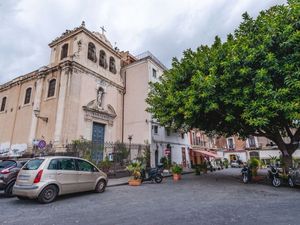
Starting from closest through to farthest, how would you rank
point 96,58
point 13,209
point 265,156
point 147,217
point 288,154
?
point 147,217 → point 13,209 → point 288,154 → point 96,58 → point 265,156

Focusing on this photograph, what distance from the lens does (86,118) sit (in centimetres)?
1667

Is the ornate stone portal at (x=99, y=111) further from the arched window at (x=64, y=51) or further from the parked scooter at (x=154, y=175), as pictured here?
the parked scooter at (x=154, y=175)

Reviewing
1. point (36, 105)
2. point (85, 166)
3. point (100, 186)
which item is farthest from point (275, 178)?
point (36, 105)

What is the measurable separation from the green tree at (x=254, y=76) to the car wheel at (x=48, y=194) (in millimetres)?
6924

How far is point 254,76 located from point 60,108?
13.8 metres

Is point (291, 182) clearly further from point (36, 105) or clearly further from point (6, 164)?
point (36, 105)

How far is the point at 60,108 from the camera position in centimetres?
1534

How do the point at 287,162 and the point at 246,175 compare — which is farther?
the point at 246,175

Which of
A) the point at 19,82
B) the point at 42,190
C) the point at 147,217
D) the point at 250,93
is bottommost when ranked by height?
the point at 147,217

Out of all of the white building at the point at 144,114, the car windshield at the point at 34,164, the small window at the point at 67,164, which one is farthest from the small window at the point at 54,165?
the white building at the point at 144,114

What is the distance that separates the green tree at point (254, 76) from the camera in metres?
8.25

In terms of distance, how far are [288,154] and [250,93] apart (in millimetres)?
5625

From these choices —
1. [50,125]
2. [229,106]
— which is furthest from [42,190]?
[50,125]

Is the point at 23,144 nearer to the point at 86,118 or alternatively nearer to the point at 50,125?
the point at 50,125
